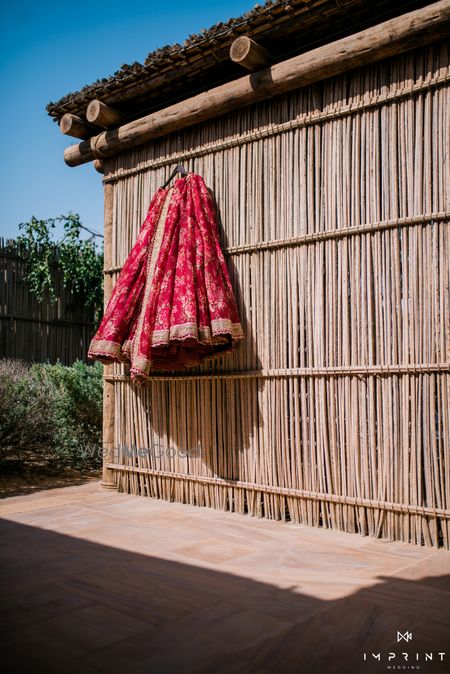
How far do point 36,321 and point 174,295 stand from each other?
5056 mm

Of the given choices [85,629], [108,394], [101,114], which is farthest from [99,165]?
[85,629]

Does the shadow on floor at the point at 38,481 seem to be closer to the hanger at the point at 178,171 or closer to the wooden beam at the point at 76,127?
the hanger at the point at 178,171

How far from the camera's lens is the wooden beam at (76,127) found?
5297 mm

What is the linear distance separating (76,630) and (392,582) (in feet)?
4.42

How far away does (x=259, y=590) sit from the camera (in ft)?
8.80

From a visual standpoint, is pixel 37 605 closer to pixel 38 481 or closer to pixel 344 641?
pixel 344 641

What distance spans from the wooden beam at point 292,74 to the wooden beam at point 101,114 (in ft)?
0.32

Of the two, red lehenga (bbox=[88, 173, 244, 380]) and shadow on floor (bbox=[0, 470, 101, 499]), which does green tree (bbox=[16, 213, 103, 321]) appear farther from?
red lehenga (bbox=[88, 173, 244, 380])

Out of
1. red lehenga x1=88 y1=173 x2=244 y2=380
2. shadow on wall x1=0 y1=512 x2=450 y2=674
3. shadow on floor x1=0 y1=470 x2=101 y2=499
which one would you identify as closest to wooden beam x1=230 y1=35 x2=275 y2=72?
red lehenga x1=88 y1=173 x2=244 y2=380

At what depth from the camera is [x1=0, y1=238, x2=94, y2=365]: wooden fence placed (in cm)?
845

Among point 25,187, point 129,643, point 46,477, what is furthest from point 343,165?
point 46,477

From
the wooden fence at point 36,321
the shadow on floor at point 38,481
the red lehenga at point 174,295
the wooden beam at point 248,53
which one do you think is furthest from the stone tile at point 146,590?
the wooden fence at point 36,321

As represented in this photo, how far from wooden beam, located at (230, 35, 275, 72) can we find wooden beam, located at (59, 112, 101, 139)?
5.73 ft

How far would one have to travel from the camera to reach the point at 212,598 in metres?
2.59
